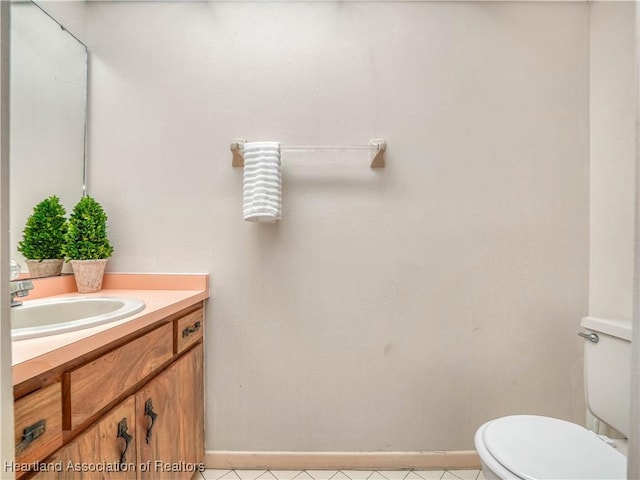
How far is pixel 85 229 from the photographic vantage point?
1.33 metres

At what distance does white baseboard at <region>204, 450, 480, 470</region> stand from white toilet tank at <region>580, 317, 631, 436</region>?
58 cm

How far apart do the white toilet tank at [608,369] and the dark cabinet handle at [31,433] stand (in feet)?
5.55

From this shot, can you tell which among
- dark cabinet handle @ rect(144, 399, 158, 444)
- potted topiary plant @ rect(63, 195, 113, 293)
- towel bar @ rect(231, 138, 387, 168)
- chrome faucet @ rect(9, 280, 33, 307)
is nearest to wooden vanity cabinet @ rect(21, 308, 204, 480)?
dark cabinet handle @ rect(144, 399, 158, 444)

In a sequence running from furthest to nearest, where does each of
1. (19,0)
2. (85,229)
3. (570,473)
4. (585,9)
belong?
(585,9)
(85,229)
(19,0)
(570,473)

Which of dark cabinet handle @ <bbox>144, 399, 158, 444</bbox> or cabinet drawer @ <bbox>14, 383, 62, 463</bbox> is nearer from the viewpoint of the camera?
cabinet drawer @ <bbox>14, 383, 62, 463</bbox>

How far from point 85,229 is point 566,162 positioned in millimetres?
2163

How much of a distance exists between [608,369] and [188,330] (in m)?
1.62

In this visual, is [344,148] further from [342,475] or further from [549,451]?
[342,475]

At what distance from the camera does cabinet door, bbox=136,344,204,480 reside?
3.27ft

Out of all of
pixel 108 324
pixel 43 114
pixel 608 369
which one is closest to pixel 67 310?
pixel 108 324

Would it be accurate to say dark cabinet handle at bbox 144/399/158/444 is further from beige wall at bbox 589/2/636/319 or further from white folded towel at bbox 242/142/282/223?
beige wall at bbox 589/2/636/319

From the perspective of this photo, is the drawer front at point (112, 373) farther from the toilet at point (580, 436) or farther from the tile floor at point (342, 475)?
the toilet at point (580, 436)

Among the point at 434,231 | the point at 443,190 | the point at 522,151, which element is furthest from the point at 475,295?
the point at 522,151

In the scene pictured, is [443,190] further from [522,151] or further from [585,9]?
[585,9]
